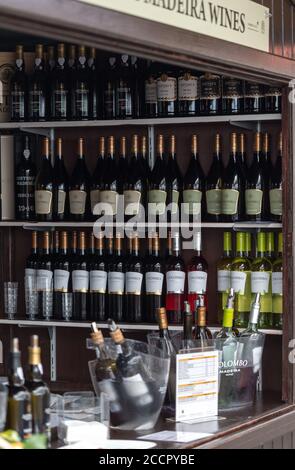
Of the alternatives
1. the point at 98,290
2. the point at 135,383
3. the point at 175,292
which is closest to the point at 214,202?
the point at 175,292

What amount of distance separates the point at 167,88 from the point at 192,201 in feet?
1.62

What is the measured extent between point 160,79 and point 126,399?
63.6 inches

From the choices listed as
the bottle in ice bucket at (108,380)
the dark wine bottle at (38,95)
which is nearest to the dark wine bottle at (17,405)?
the bottle in ice bucket at (108,380)

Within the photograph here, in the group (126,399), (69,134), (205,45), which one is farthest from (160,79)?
(126,399)

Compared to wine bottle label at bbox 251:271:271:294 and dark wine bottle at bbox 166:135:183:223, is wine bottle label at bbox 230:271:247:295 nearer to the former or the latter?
wine bottle label at bbox 251:271:271:294

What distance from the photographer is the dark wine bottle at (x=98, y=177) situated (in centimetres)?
414

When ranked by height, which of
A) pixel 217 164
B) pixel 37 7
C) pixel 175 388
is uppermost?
pixel 37 7

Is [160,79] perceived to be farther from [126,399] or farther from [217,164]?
[126,399]

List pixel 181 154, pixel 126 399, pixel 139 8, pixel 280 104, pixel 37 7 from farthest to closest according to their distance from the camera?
pixel 181 154, pixel 280 104, pixel 126 399, pixel 139 8, pixel 37 7

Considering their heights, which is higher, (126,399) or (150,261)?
(150,261)

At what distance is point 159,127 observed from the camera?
4.23 m

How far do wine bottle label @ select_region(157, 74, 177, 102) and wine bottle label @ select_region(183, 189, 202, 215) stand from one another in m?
0.41

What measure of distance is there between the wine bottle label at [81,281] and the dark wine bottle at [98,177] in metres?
0.27

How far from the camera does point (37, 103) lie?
4203mm
